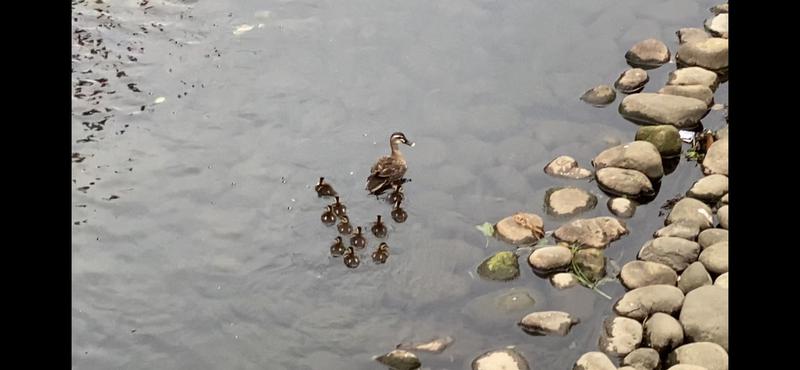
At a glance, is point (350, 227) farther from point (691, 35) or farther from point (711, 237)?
point (691, 35)

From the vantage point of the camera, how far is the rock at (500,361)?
591 cm

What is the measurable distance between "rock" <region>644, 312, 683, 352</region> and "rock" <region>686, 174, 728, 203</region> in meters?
1.65

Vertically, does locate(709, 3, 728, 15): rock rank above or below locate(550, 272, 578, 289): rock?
above

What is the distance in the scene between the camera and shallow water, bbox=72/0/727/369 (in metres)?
6.39

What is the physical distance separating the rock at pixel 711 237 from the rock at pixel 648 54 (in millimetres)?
2873

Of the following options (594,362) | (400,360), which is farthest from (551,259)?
(400,360)

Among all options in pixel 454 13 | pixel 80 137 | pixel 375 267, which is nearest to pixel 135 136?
pixel 80 137

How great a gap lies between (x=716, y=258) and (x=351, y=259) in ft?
8.94

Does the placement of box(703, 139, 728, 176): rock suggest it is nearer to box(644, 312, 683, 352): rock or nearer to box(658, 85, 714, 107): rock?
box(658, 85, 714, 107): rock

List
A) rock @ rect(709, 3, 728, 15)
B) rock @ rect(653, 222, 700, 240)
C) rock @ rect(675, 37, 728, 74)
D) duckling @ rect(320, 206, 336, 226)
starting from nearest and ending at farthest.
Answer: rock @ rect(653, 222, 700, 240)
duckling @ rect(320, 206, 336, 226)
rock @ rect(675, 37, 728, 74)
rock @ rect(709, 3, 728, 15)

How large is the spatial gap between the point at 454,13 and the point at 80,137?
4.20 metres

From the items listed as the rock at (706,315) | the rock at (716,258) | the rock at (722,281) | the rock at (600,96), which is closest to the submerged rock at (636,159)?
the rock at (600,96)

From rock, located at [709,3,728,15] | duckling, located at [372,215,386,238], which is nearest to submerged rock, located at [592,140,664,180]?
duckling, located at [372,215,386,238]

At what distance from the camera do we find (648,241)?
6984 mm
